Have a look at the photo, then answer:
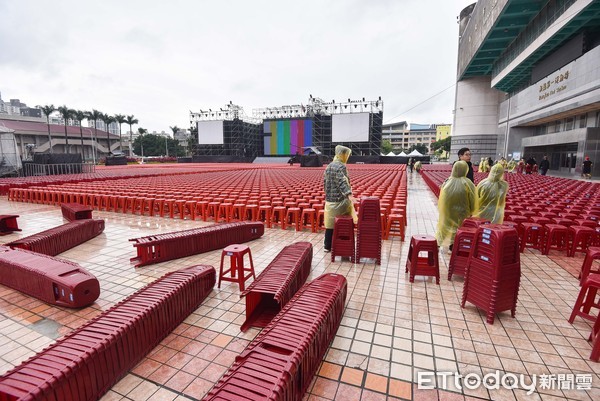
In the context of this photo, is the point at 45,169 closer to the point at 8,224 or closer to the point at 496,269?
the point at 8,224

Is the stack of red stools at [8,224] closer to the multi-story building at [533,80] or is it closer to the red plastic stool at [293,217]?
the red plastic stool at [293,217]

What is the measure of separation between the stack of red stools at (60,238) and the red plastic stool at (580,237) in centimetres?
881

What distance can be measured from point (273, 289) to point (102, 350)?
4.79 feet

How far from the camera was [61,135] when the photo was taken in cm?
5484

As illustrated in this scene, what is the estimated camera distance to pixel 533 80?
2745 centimetres

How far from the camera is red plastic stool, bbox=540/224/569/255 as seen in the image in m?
5.20

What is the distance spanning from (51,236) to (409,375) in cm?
577

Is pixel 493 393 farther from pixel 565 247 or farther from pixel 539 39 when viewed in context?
pixel 539 39

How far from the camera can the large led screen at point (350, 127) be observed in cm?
3759

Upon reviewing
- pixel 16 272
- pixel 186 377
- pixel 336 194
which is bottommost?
pixel 186 377

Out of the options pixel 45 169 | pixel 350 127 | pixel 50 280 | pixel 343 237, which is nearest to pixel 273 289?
pixel 343 237

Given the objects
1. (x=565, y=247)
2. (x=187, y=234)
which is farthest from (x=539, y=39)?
(x=187, y=234)

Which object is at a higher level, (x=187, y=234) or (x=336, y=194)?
(x=336, y=194)

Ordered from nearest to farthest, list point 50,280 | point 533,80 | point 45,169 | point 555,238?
point 50,280 → point 555,238 → point 45,169 → point 533,80
